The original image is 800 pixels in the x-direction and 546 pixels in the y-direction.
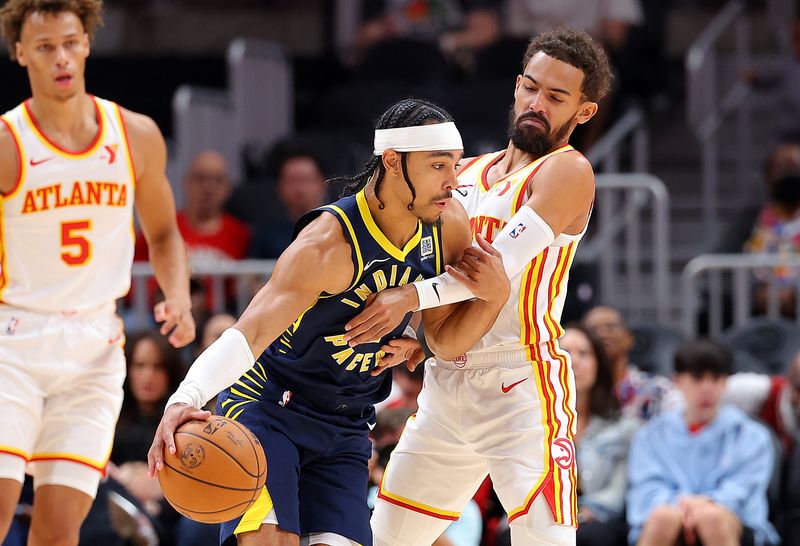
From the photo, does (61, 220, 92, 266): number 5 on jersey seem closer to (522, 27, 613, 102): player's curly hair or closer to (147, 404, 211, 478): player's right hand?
(147, 404, 211, 478): player's right hand

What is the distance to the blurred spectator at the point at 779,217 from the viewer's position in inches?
378

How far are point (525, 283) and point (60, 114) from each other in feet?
6.23

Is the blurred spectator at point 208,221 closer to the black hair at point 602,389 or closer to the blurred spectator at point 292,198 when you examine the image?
the blurred spectator at point 292,198

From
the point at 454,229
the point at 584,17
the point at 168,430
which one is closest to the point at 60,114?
the point at 454,229

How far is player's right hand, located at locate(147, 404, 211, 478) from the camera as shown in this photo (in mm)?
4430

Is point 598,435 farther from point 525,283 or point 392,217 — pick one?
point 392,217

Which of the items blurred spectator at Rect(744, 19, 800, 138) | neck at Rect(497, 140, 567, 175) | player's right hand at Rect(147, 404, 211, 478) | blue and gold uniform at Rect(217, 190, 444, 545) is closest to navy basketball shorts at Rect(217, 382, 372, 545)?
blue and gold uniform at Rect(217, 190, 444, 545)

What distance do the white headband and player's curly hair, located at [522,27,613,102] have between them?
2.08 ft

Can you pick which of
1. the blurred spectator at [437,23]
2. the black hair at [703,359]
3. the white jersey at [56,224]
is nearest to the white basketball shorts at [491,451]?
the white jersey at [56,224]

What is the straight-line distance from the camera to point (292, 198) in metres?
10.0

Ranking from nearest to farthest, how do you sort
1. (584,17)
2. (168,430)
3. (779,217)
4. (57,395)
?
(168,430) → (57,395) → (779,217) → (584,17)

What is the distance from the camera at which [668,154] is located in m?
12.9

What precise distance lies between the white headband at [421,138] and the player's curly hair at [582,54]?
634 mm

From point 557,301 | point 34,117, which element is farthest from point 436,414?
point 34,117
